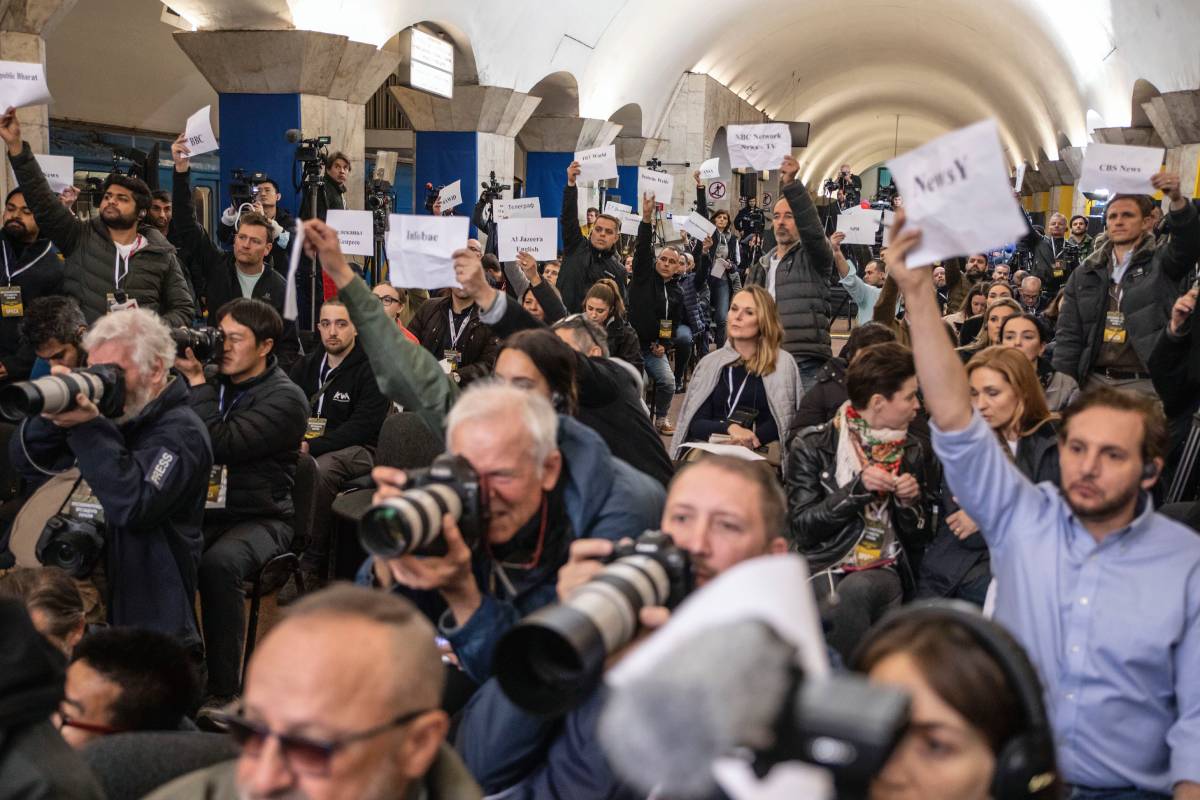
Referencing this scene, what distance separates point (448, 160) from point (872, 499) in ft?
34.2

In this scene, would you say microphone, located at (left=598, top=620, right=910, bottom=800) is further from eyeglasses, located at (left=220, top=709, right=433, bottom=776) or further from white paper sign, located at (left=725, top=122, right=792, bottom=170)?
white paper sign, located at (left=725, top=122, right=792, bottom=170)

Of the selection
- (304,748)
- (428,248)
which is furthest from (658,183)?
(304,748)

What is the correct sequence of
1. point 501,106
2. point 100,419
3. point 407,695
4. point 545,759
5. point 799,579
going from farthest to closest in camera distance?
point 501,106, point 100,419, point 545,759, point 407,695, point 799,579

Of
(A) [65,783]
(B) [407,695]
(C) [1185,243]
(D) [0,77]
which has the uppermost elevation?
(D) [0,77]

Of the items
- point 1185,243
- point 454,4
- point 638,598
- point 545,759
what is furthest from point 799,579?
point 454,4

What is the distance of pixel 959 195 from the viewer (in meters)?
2.34

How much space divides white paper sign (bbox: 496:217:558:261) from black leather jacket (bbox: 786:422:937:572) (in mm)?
3883

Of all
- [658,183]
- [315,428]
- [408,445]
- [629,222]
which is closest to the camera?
[408,445]

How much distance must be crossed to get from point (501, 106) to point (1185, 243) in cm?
933

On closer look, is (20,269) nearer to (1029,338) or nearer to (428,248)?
(428,248)

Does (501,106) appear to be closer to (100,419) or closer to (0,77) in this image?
(0,77)

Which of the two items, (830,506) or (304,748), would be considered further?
(830,506)

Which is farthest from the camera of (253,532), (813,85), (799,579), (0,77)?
(813,85)

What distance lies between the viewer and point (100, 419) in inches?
136
